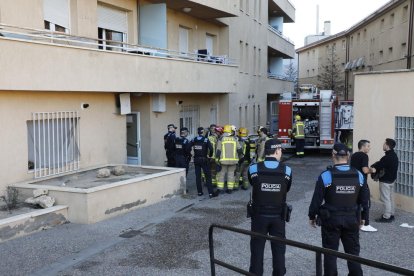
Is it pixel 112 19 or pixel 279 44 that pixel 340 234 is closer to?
pixel 112 19

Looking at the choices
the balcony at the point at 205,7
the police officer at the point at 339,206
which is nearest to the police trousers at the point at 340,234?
the police officer at the point at 339,206

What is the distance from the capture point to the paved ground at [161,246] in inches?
262

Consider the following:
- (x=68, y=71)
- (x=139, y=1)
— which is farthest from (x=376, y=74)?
(x=139, y=1)

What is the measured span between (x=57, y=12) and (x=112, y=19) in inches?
104

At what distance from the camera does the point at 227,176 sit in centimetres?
1223

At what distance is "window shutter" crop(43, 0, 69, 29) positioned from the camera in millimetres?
11391

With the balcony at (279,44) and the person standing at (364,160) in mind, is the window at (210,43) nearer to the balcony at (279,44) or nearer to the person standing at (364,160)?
the balcony at (279,44)

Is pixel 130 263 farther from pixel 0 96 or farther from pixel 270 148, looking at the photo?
pixel 0 96

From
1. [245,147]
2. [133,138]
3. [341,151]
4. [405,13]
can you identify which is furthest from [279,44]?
[341,151]

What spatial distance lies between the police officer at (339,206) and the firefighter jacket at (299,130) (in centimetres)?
1556

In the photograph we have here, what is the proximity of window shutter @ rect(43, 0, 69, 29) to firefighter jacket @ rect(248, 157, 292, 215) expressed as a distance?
7.99 m

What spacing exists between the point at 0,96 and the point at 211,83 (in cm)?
918

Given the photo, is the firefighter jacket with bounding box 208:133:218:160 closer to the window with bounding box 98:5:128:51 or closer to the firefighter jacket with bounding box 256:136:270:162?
the firefighter jacket with bounding box 256:136:270:162

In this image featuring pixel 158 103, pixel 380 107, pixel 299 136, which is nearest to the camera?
pixel 380 107
